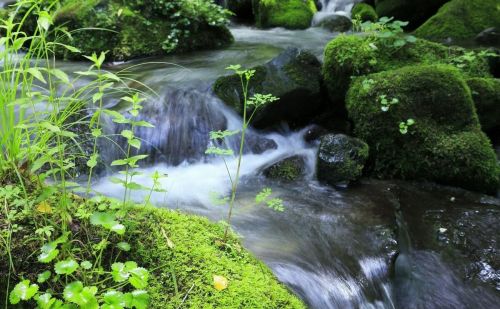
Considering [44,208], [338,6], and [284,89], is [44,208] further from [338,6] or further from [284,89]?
[338,6]

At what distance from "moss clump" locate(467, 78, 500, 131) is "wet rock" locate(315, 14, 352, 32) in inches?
201

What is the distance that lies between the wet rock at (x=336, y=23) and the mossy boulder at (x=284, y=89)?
4480 mm

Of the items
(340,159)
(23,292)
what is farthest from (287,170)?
(23,292)

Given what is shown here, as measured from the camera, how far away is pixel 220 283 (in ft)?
6.39

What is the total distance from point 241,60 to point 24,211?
5972 millimetres

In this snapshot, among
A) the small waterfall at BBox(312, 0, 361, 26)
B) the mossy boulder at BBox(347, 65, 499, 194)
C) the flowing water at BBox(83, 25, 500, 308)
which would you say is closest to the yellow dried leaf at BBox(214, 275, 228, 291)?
the flowing water at BBox(83, 25, 500, 308)

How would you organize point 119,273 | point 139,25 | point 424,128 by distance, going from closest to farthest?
1. point 119,273
2. point 424,128
3. point 139,25

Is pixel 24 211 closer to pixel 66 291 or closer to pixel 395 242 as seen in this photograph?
pixel 66 291

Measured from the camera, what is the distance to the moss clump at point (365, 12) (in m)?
10.8

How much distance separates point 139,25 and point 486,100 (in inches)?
242

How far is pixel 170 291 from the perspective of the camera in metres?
1.90

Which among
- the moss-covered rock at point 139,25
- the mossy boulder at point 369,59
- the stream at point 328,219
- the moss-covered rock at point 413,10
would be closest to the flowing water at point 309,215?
the stream at point 328,219

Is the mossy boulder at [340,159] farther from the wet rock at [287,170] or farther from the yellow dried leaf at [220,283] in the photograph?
the yellow dried leaf at [220,283]

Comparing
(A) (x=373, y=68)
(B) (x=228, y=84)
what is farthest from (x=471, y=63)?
(B) (x=228, y=84)
